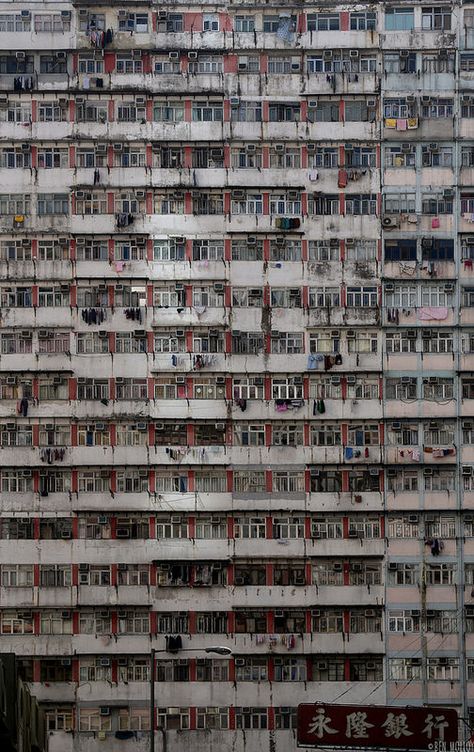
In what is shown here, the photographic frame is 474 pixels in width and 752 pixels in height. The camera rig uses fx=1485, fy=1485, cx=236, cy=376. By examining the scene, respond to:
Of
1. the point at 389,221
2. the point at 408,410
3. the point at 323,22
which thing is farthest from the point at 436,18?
the point at 408,410

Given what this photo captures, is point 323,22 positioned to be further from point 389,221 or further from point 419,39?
point 389,221

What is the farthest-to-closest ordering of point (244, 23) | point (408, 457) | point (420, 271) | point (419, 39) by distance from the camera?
point (244, 23) → point (419, 39) → point (420, 271) → point (408, 457)

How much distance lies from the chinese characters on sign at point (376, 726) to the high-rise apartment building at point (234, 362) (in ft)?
31.1

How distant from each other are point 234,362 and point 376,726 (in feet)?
50.5

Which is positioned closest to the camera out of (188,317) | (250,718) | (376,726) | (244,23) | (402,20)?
(376,726)

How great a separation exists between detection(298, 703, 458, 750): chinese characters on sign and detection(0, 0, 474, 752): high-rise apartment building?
31.1 feet

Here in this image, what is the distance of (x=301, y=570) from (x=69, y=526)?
7.98 meters

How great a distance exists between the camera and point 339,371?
1999 inches

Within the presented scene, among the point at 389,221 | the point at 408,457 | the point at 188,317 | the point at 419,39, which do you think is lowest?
the point at 408,457

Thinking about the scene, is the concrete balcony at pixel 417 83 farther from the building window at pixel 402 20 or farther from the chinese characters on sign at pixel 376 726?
the chinese characters on sign at pixel 376 726

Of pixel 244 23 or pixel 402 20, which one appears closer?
pixel 402 20

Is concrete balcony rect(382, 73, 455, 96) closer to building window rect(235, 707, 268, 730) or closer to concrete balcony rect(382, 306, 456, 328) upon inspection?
concrete balcony rect(382, 306, 456, 328)

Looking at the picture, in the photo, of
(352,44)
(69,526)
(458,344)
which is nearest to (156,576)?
(69,526)

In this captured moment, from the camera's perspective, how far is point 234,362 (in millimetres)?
50844
